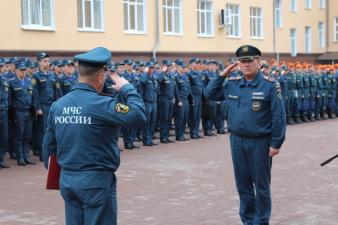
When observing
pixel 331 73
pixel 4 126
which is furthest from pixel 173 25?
pixel 4 126

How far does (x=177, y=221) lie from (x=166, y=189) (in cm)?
188

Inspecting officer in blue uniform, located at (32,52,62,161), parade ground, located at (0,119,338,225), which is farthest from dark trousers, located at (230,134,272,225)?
officer in blue uniform, located at (32,52,62,161)

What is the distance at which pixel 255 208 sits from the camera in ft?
19.7

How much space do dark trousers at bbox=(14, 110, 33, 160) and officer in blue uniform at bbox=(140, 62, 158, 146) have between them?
10.3 ft

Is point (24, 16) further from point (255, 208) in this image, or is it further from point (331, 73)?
point (255, 208)

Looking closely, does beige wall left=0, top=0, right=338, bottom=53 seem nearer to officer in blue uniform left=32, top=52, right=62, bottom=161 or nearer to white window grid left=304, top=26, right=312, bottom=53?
white window grid left=304, top=26, right=312, bottom=53

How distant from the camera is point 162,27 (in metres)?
23.7

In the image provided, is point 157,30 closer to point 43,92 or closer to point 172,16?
point 172,16

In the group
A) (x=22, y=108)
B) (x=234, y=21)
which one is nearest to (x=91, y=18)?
(x=22, y=108)

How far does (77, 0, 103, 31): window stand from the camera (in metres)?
20.0

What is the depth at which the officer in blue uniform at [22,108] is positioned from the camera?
10.8 metres

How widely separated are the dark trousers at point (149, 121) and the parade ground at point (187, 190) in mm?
457

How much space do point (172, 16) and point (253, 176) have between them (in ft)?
63.2

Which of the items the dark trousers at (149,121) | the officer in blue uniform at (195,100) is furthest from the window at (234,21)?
the dark trousers at (149,121)
